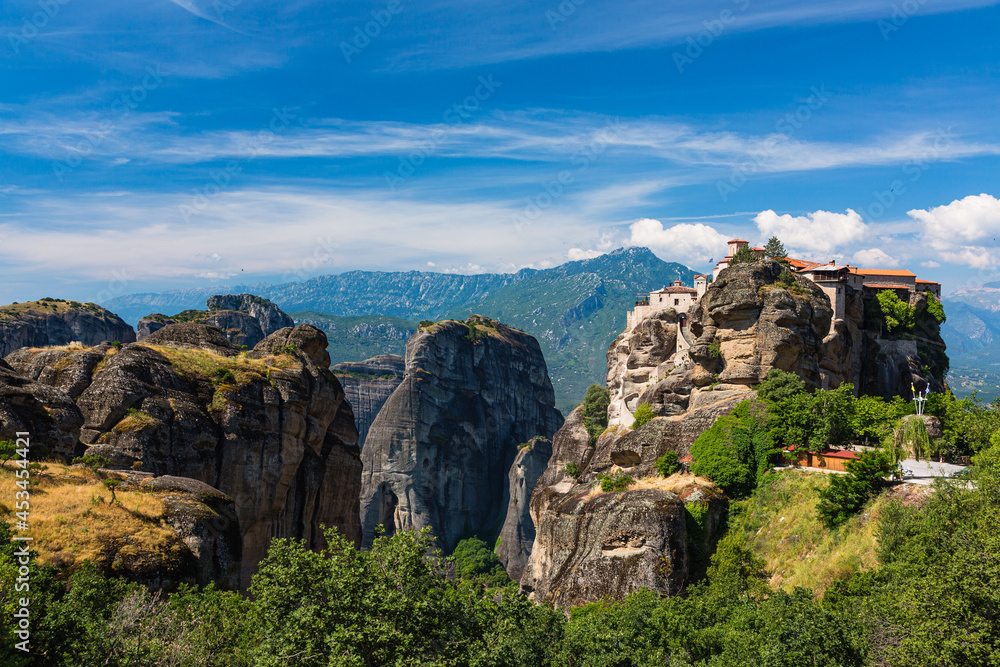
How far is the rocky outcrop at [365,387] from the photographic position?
180250 mm

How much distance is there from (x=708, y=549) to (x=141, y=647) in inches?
1339

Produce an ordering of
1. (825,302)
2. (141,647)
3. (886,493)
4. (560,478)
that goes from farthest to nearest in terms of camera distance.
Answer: (560,478), (825,302), (886,493), (141,647)

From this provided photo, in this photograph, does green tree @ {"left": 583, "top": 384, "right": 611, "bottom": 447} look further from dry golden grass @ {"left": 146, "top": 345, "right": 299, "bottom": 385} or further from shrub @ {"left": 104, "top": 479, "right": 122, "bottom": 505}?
shrub @ {"left": 104, "top": 479, "right": 122, "bottom": 505}

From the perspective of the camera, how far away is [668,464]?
164 feet

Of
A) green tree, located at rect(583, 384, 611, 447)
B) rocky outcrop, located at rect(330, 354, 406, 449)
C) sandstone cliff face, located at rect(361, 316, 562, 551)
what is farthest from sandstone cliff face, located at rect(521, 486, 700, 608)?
rocky outcrop, located at rect(330, 354, 406, 449)

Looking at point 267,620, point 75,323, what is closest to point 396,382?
point 75,323

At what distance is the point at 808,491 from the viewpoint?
41.6m

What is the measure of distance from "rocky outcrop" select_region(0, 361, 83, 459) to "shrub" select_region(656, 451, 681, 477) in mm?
38447

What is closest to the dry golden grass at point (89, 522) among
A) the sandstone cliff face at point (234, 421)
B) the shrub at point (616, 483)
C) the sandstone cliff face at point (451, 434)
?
the sandstone cliff face at point (234, 421)

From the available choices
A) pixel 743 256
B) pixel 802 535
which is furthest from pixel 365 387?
pixel 802 535

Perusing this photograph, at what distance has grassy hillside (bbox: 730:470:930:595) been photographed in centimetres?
3475

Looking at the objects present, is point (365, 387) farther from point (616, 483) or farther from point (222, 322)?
point (616, 483)

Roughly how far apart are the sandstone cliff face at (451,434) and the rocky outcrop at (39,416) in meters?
106

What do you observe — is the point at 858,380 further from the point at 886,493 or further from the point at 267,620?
the point at 267,620
